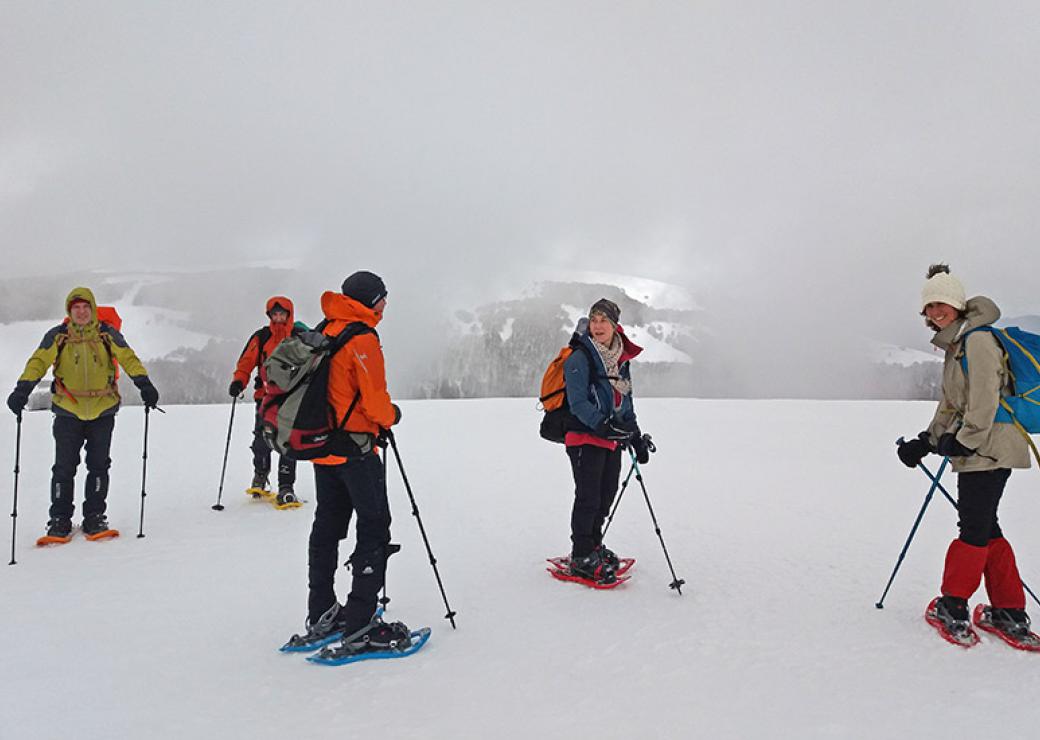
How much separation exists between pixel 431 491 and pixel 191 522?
129 inches

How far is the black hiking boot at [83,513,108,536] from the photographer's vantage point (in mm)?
6977

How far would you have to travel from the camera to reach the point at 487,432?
14.3 meters

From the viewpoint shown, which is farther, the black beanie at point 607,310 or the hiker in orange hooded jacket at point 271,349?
the hiker in orange hooded jacket at point 271,349

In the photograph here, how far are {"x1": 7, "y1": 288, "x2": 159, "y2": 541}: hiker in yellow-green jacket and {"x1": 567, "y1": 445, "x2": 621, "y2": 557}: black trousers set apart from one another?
16.6 ft

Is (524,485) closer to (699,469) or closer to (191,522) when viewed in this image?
(699,469)

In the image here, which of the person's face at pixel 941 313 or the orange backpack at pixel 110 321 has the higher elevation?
the person's face at pixel 941 313

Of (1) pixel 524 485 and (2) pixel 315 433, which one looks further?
(1) pixel 524 485

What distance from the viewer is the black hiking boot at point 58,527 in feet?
22.4

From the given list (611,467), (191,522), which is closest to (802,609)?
(611,467)

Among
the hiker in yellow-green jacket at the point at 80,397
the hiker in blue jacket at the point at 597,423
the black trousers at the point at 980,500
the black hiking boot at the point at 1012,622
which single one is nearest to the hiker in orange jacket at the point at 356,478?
the hiker in blue jacket at the point at 597,423

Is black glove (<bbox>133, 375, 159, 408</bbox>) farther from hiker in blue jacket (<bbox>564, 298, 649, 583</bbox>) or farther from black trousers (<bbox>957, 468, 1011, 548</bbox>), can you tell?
black trousers (<bbox>957, 468, 1011, 548</bbox>)

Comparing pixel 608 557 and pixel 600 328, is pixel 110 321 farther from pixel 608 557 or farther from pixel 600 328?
pixel 608 557

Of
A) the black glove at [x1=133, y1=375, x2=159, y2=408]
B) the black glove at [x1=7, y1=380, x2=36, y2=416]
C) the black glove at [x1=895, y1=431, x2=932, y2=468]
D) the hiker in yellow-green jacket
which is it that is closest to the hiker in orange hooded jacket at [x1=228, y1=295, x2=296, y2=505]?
the black glove at [x1=133, y1=375, x2=159, y2=408]

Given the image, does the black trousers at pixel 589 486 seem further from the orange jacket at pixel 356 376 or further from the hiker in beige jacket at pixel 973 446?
the hiker in beige jacket at pixel 973 446
